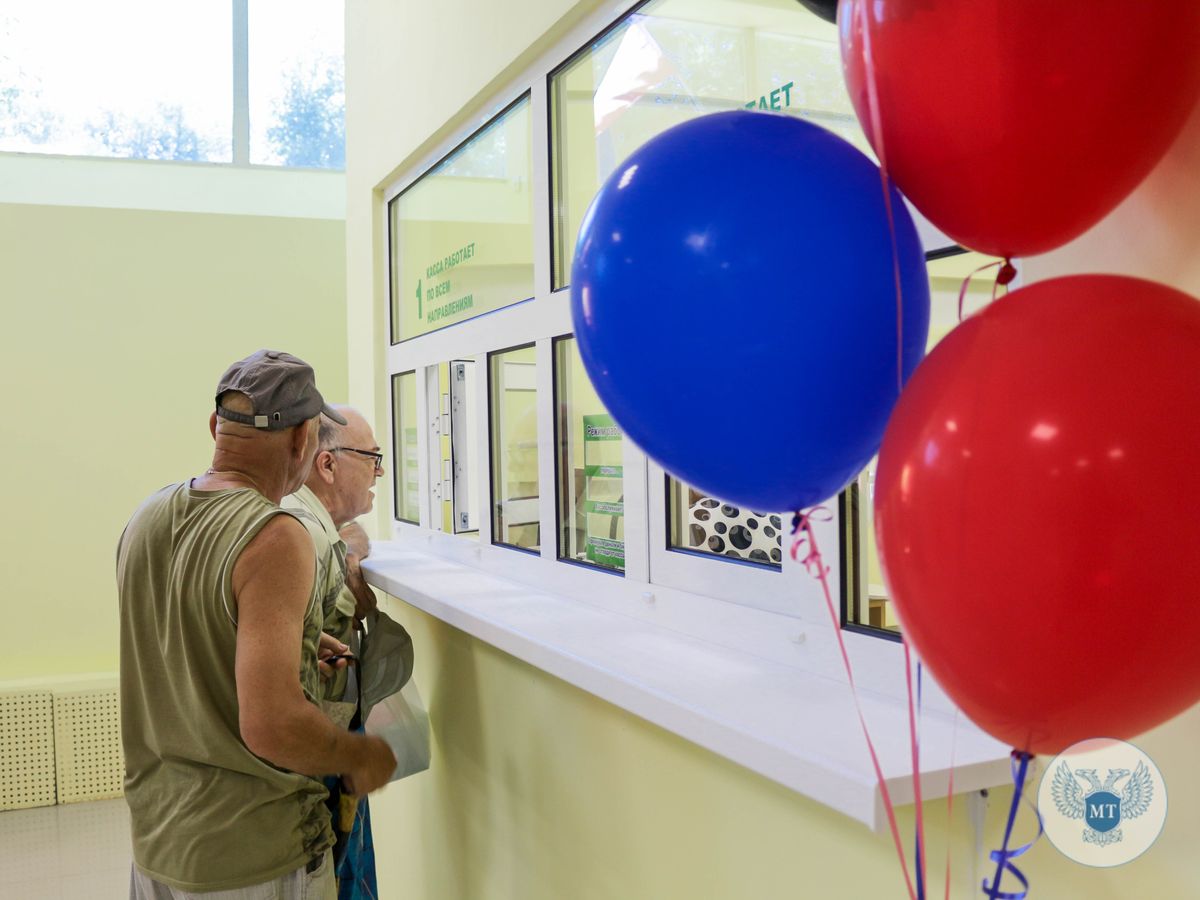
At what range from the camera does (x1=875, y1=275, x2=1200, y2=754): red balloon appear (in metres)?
0.69

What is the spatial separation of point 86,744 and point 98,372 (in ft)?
6.40

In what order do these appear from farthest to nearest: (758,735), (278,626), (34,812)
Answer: (34,812) < (278,626) < (758,735)

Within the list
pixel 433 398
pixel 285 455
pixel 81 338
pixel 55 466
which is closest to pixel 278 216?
pixel 81 338

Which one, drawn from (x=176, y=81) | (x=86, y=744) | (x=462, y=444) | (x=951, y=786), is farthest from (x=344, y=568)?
(x=176, y=81)

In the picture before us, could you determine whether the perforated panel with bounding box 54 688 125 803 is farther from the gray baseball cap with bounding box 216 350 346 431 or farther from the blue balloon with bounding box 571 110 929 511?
the blue balloon with bounding box 571 110 929 511

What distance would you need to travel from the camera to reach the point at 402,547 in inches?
138

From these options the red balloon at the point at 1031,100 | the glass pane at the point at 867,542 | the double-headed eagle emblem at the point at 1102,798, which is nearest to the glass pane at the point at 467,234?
the glass pane at the point at 867,542

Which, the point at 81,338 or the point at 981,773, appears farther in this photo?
the point at 81,338

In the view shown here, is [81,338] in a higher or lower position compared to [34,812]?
higher

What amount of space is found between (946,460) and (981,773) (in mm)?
479

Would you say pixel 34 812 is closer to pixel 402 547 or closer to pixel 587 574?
pixel 402 547

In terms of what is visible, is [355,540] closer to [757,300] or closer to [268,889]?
[268,889]

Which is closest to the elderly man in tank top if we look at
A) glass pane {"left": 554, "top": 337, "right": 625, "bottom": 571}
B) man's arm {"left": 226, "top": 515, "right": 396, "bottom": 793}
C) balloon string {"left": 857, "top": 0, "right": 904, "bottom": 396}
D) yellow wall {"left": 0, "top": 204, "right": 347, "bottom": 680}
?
man's arm {"left": 226, "top": 515, "right": 396, "bottom": 793}

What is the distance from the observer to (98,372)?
5512 millimetres
